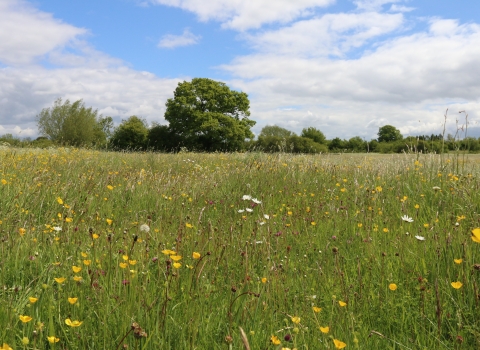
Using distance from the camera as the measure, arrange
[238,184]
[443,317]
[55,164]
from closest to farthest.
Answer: [443,317], [238,184], [55,164]

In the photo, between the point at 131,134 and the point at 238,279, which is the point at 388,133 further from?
the point at 238,279

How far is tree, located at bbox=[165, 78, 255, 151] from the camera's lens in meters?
41.7

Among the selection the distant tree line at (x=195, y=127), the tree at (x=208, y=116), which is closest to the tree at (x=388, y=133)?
the distant tree line at (x=195, y=127)

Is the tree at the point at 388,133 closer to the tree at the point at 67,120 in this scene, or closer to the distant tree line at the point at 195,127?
the distant tree line at the point at 195,127

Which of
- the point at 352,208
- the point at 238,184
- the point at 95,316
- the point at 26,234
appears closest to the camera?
the point at 95,316

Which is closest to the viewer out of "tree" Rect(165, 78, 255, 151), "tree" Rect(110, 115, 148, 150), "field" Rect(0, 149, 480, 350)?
"field" Rect(0, 149, 480, 350)

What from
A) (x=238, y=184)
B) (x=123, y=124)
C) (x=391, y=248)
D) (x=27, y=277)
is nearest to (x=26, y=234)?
(x=27, y=277)

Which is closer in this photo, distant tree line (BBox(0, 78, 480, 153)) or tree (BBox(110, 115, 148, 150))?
distant tree line (BBox(0, 78, 480, 153))

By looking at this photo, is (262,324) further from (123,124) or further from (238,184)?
(123,124)

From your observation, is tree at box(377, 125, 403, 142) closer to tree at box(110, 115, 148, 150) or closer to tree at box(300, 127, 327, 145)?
tree at box(300, 127, 327, 145)

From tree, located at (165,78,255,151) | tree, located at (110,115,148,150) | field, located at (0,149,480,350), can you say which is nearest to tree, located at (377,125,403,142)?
tree, located at (165,78,255,151)

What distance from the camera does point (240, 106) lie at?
150ft

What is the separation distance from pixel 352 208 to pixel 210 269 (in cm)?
277

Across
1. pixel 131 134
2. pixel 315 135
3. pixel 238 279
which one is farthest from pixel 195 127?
pixel 238 279
